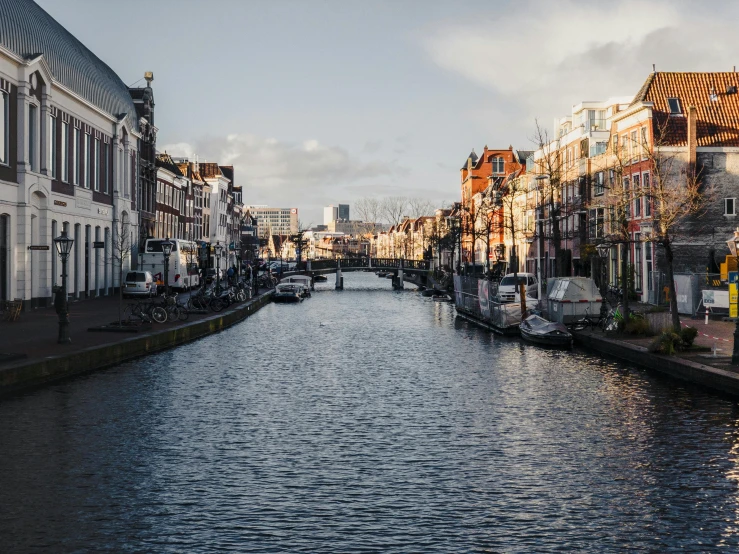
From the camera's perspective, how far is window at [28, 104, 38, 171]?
162ft

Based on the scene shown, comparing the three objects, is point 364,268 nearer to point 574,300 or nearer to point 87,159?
point 87,159

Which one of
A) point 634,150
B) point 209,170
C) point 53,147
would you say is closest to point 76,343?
point 53,147

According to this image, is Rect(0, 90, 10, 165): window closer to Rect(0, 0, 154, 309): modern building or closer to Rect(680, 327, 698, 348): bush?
Rect(0, 0, 154, 309): modern building

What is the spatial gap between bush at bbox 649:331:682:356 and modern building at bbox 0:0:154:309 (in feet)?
86.5

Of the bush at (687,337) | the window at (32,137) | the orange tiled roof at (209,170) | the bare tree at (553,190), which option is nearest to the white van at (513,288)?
the bare tree at (553,190)

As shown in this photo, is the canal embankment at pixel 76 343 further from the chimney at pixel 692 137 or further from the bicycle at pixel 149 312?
the chimney at pixel 692 137

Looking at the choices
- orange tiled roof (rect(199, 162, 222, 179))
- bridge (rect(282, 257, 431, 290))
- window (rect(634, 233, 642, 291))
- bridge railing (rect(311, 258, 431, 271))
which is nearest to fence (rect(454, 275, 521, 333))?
window (rect(634, 233, 642, 291))

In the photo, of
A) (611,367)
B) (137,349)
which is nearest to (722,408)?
(611,367)

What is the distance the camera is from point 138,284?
64250mm

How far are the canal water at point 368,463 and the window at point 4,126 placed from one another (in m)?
22.5

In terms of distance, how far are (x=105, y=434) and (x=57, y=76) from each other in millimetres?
42021

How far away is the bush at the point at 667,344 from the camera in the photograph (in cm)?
2870

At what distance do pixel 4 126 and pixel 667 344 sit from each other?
33237mm

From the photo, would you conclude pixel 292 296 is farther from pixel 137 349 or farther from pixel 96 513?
pixel 96 513
